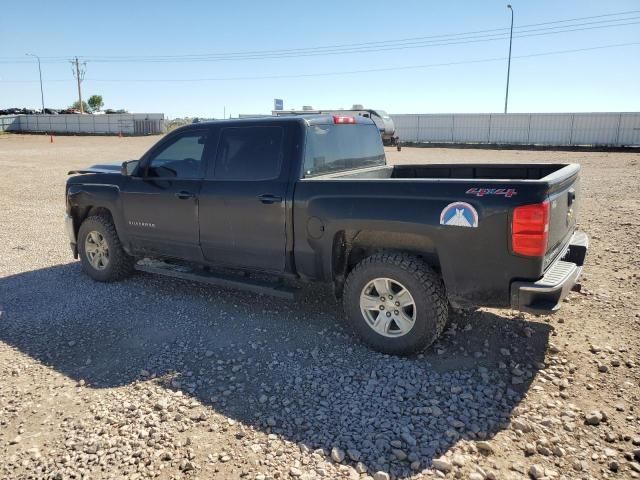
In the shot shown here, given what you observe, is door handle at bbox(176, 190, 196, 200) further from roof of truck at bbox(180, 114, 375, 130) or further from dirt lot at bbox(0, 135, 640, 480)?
dirt lot at bbox(0, 135, 640, 480)

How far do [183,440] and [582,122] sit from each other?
122ft

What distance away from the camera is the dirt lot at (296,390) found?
306cm

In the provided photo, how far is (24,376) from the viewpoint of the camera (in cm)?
411

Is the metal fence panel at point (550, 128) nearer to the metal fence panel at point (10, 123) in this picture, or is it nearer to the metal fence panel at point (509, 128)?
the metal fence panel at point (509, 128)

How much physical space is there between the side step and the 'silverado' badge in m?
1.58

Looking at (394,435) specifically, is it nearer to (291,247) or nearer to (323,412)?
(323,412)

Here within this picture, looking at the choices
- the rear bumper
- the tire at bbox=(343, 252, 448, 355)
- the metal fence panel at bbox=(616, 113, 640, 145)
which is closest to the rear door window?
the tire at bbox=(343, 252, 448, 355)

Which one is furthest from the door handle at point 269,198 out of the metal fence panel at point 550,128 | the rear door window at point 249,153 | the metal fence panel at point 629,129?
the metal fence panel at point 550,128

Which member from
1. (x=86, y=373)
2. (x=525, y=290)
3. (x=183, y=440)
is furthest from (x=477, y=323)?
(x=86, y=373)

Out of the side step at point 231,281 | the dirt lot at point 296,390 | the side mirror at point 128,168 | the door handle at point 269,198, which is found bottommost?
the dirt lot at point 296,390

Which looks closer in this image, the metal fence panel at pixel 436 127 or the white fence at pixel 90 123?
the metal fence panel at pixel 436 127

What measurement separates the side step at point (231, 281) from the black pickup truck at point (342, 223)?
17 mm

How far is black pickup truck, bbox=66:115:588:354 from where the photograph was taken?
12.2ft

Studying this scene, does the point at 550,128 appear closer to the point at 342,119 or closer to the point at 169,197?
the point at 342,119
